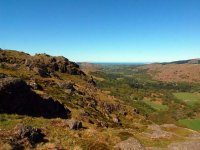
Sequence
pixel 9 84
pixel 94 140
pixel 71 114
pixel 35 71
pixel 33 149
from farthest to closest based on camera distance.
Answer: pixel 35 71
pixel 71 114
pixel 9 84
pixel 94 140
pixel 33 149

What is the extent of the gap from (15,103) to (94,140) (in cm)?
2224

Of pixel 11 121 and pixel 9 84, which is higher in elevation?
pixel 9 84

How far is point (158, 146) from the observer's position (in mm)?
44312

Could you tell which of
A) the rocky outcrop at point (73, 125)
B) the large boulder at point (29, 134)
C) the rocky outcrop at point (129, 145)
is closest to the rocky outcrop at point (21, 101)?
the rocky outcrop at point (73, 125)

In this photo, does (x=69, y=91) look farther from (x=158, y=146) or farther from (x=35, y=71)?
(x=158, y=146)

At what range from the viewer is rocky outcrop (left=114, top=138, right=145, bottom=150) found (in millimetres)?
41469

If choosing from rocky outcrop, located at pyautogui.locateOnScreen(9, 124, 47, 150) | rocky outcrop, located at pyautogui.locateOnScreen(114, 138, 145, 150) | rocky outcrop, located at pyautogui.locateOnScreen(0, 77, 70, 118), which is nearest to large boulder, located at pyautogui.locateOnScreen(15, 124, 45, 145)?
rocky outcrop, located at pyautogui.locateOnScreen(9, 124, 47, 150)

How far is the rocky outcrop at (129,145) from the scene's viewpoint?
41469 mm

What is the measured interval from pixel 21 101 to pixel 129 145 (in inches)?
1074

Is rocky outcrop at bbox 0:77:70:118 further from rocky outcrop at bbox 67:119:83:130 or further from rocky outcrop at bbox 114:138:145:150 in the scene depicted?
rocky outcrop at bbox 114:138:145:150

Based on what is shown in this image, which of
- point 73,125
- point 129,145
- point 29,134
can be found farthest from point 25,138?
point 129,145

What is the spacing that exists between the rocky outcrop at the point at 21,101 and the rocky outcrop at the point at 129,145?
22.7 m

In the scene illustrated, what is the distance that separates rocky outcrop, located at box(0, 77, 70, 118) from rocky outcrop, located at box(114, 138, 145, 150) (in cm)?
2268

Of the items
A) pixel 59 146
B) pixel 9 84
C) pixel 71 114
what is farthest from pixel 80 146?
pixel 71 114
